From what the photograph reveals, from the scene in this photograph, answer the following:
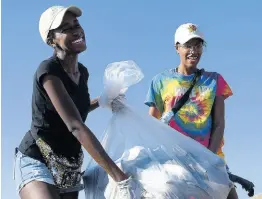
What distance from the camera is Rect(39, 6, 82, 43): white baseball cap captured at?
3.79 m

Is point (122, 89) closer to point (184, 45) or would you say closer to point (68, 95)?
point (68, 95)

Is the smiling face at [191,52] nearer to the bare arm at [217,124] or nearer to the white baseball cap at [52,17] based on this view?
the bare arm at [217,124]

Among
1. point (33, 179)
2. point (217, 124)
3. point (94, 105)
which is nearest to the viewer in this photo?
point (33, 179)

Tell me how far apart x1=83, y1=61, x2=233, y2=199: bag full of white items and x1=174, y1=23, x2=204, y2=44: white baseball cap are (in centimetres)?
88

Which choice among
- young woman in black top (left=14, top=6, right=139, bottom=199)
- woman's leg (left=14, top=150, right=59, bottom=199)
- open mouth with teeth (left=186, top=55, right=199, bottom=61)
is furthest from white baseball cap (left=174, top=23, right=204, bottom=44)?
woman's leg (left=14, top=150, right=59, bottom=199)

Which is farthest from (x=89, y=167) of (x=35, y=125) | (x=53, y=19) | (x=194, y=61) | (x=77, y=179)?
(x=194, y=61)

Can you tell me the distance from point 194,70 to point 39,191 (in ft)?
6.12

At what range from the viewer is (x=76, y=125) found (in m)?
3.55

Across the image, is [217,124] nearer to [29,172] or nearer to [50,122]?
[50,122]

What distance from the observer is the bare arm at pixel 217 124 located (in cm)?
471

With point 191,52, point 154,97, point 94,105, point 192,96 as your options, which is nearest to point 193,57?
point 191,52

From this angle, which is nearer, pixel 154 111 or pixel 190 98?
pixel 190 98

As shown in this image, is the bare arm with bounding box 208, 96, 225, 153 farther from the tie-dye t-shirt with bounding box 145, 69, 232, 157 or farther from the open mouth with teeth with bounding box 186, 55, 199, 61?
the open mouth with teeth with bounding box 186, 55, 199, 61

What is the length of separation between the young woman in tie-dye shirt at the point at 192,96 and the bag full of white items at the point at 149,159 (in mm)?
742
